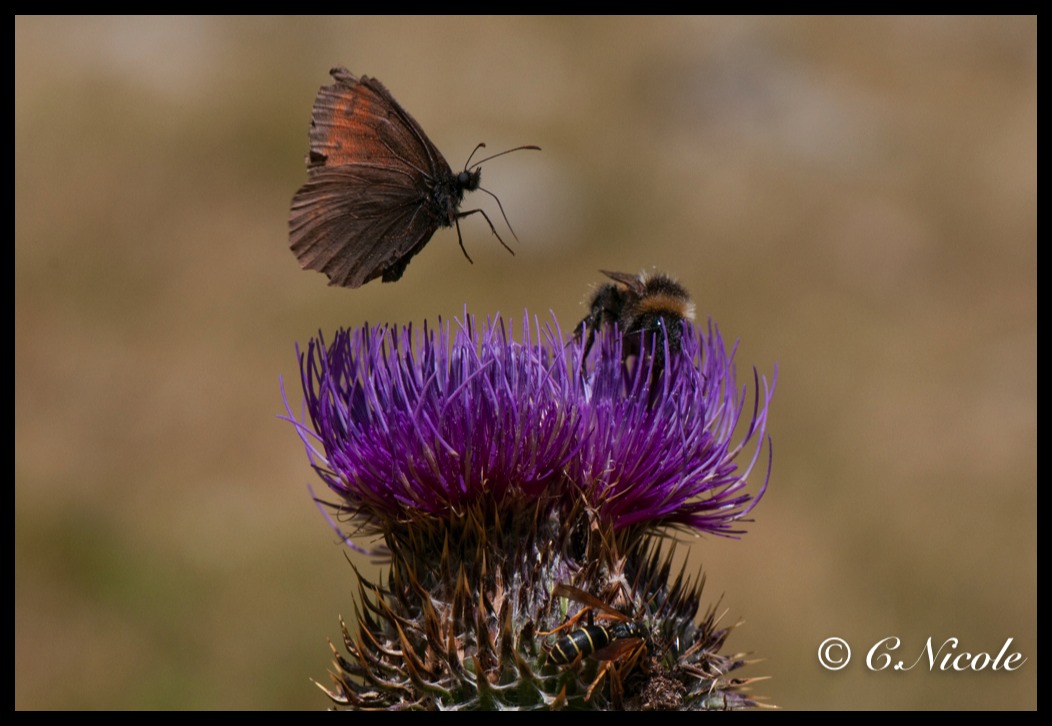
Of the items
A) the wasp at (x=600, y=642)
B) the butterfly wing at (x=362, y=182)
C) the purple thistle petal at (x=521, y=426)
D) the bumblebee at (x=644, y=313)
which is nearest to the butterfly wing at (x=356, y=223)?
the butterfly wing at (x=362, y=182)

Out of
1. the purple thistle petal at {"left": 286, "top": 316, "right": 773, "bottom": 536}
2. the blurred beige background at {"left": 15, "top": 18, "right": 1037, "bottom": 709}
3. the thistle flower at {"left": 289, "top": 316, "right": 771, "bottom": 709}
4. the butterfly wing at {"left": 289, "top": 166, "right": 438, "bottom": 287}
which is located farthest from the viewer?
the blurred beige background at {"left": 15, "top": 18, "right": 1037, "bottom": 709}

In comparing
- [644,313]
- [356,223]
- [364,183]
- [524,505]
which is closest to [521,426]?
[524,505]

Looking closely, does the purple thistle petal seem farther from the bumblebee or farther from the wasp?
the wasp

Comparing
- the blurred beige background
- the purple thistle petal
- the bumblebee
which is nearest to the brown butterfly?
the purple thistle petal

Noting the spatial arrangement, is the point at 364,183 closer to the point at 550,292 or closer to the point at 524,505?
the point at 524,505

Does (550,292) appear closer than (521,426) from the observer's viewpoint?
No
